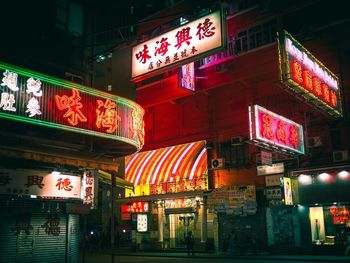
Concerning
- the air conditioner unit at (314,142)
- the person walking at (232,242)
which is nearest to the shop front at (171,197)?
the person walking at (232,242)

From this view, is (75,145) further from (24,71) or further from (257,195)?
(257,195)

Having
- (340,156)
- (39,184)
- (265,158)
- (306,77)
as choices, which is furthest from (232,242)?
(39,184)

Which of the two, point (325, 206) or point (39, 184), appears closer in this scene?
point (39, 184)

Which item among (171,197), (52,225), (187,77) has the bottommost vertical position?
(52,225)

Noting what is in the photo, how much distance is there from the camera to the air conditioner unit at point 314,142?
25286mm

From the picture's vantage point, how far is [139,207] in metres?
33.3

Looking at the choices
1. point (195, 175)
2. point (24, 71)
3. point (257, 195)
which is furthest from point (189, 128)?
point (24, 71)

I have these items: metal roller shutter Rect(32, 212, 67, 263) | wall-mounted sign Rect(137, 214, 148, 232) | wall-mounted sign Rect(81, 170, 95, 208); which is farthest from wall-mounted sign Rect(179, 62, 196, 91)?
metal roller shutter Rect(32, 212, 67, 263)

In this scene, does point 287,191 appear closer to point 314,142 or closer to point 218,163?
point 314,142

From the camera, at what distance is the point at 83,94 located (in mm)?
12078

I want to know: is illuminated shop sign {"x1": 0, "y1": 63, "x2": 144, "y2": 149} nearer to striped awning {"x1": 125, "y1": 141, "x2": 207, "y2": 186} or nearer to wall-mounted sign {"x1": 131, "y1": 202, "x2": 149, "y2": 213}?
striped awning {"x1": 125, "y1": 141, "x2": 207, "y2": 186}

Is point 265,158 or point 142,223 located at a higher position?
point 265,158

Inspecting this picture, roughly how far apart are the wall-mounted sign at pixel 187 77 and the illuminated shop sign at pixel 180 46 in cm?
1096

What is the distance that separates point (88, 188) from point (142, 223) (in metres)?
18.9
